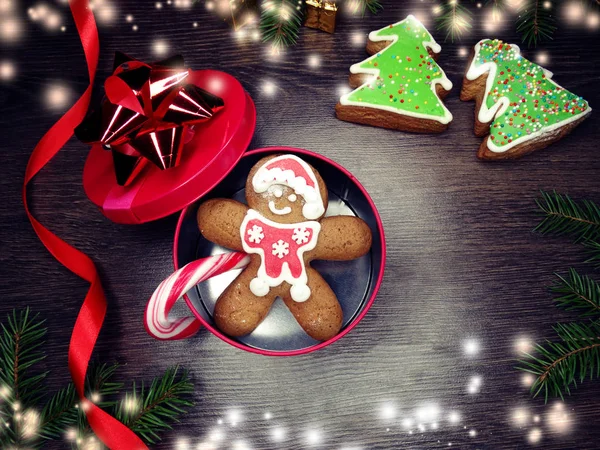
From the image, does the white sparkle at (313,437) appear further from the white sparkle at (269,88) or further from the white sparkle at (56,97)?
the white sparkle at (56,97)

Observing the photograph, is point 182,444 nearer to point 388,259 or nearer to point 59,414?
point 59,414

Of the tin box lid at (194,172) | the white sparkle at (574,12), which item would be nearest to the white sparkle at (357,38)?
the tin box lid at (194,172)

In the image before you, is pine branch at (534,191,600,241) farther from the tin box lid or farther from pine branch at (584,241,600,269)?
the tin box lid

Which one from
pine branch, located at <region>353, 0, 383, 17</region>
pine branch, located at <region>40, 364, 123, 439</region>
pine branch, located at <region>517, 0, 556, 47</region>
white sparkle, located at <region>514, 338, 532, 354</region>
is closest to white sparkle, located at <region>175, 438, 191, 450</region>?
pine branch, located at <region>40, 364, 123, 439</region>

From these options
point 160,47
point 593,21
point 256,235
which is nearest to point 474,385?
point 256,235

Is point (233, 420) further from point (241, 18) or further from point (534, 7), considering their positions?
point (534, 7)

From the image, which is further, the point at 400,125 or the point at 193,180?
the point at 400,125

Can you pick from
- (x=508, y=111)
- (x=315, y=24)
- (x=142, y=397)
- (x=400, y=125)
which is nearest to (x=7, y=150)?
(x=142, y=397)
